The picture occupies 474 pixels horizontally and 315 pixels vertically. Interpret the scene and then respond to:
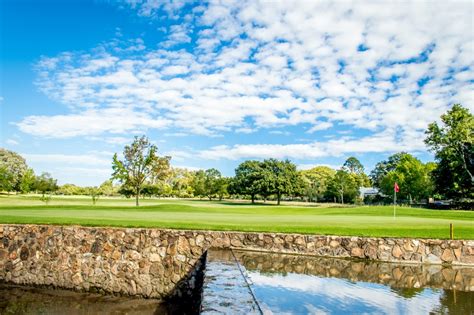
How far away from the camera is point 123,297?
11617 millimetres

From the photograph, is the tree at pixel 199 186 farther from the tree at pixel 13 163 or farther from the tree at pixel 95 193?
the tree at pixel 13 163

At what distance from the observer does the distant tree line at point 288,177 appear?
4450 centimetres

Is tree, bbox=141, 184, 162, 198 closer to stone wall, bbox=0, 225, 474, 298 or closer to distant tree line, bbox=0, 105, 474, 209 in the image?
distant tree line, bbox=0, 105, 474, 209

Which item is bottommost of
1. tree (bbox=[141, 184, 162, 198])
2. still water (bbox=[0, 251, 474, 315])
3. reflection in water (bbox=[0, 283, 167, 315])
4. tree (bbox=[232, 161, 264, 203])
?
reflection in water (bbox=[0, 283, 167, 315])

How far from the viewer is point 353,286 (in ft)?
26.7

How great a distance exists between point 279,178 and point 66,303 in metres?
65.0

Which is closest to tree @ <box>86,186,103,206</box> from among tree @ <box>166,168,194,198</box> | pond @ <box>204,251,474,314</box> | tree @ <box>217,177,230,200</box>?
tree @ <box>166,168,194,198</box>

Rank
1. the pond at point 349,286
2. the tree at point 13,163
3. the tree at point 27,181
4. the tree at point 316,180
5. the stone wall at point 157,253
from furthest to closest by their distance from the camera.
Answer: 1. the tree at point 316,180
2. the tree at point 13,163
3. the tree at point 27,181
4. the stone wall at point 157,253
5. the pond at point 349,286

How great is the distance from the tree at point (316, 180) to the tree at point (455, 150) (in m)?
38.4

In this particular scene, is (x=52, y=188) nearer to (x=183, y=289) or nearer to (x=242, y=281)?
(x=183, y=289)

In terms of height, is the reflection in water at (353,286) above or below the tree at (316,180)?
→ below

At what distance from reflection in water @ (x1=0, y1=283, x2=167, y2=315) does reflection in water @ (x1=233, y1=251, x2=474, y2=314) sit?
3.24 metres

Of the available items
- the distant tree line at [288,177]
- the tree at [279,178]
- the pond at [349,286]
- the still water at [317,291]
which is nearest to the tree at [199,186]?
the distant tree line at [288,177]

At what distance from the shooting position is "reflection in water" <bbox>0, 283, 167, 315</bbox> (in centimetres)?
1032
